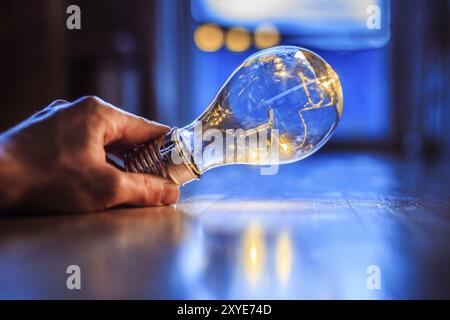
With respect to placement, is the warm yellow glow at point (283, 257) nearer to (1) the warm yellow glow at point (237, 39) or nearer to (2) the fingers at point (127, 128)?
(2) the fingers at point (127, 128)

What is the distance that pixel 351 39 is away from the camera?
5.08 metres

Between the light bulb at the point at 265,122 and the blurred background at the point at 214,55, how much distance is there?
1.98 m

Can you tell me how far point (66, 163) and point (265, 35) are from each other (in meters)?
4.37

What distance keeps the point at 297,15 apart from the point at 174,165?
14.4 feet

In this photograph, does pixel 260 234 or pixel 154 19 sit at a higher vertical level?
pixel 154 19

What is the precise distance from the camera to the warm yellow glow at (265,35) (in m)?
4.98

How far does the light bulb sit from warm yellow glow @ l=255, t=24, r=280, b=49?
4.18 metres

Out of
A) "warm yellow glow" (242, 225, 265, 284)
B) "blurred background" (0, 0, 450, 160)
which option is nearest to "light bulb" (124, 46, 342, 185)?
"warm yellow glow" (242, 225, 265, 284)

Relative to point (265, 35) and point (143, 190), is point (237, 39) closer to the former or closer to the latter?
point (265, 35)

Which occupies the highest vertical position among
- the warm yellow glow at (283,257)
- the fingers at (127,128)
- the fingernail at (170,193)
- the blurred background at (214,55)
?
the blurred background at (214,55)

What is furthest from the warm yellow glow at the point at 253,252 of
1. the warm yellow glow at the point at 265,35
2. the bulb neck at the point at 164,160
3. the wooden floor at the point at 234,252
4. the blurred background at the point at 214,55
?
the warm yellow glow at the point at 265,35
